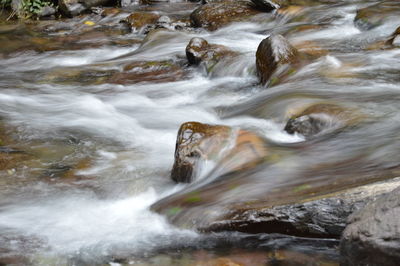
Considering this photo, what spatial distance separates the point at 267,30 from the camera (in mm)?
10992

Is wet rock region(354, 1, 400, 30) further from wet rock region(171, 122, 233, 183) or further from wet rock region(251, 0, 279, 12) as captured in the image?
wet rock region(171, 122, 233, 183)

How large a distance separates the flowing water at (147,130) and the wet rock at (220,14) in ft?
3.41

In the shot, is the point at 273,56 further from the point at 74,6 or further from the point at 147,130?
the point at 74,6

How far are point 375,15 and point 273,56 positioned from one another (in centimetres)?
360

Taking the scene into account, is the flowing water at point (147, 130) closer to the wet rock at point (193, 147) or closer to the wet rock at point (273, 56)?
the wet rock at point (193, 147)

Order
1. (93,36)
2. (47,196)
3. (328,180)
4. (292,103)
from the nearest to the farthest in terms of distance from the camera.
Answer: (328,180) → (47,196) → (292,103) → (93,36)

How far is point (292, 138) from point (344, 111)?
0.61 metres

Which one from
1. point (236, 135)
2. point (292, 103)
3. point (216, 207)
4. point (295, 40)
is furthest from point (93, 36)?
point (216, 207)

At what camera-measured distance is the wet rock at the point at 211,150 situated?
4.14 metres

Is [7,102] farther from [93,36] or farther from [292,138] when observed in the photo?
[93,36]

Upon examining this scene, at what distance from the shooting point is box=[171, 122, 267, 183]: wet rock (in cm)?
414

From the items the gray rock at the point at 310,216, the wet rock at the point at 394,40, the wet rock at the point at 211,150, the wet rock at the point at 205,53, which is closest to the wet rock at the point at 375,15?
the wet rock at the point at 394,40

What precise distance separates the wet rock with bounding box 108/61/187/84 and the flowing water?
0.56ft

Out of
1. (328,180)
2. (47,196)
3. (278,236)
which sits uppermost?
(328,180)
